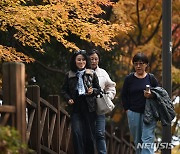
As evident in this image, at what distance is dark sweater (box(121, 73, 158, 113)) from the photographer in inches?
357

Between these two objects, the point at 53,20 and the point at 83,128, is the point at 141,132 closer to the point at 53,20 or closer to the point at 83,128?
the point at 83,128

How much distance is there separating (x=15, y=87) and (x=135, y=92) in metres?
3.10

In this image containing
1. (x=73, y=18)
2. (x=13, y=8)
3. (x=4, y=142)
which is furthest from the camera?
(x=73, y=18)

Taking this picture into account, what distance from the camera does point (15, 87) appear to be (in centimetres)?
637

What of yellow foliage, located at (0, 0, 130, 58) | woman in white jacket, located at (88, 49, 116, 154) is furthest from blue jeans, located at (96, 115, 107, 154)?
yellow foliage, located at (0, 0, 130, 58)

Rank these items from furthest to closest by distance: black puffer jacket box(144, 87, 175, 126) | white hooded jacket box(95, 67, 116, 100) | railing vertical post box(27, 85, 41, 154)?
white hooded jacket box(95, 67, 116, 100) < railing vertical post box(27, 85, 41, 154) < black puffer jacket box(144, 87, 175, 126)

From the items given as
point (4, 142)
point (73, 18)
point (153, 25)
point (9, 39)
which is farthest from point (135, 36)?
point (4, 142)

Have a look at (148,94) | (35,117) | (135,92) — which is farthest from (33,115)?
(148,94)

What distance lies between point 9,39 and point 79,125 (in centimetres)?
541

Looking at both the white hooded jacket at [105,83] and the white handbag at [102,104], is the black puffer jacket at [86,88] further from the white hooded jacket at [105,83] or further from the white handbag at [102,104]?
the white hooded jacket at [105,83]

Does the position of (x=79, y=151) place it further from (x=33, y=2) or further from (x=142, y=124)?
(x=33, y=2)

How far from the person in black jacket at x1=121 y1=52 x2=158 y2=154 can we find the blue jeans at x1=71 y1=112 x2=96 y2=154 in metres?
0.59

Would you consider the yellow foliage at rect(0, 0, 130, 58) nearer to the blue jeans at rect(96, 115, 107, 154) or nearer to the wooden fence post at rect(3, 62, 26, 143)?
the blue jeans at rect(96, 115, 107, 154)

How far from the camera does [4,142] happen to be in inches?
194
